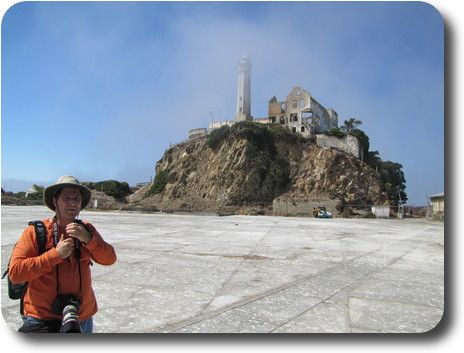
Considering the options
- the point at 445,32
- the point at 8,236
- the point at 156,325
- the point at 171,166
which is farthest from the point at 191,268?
the point at 171,166

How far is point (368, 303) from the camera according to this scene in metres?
3.60

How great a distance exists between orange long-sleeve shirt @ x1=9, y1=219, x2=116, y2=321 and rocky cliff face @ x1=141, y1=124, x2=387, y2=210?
36.9 m

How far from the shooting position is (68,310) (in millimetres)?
1890

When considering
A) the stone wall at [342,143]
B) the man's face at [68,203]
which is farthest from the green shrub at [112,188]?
the man's face at [68,203]

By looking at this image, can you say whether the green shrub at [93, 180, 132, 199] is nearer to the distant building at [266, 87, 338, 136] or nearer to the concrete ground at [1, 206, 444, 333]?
the distant building at [266, 87, 338, 136]

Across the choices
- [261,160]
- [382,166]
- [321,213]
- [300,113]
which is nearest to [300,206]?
[321,213]

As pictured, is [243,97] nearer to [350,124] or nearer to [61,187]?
[350,124]

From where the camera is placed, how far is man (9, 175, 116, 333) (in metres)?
1.85

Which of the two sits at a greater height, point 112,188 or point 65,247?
point 112,188

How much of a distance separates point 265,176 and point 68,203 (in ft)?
136

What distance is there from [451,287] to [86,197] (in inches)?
136

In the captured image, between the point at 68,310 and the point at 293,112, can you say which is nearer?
the point at 68,310

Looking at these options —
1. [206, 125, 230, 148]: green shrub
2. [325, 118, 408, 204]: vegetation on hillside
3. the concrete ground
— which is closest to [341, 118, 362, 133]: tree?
[325, 118, 408, 204]: vegetation on hillside

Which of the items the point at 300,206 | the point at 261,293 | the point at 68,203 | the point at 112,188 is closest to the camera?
the point at 68,203
